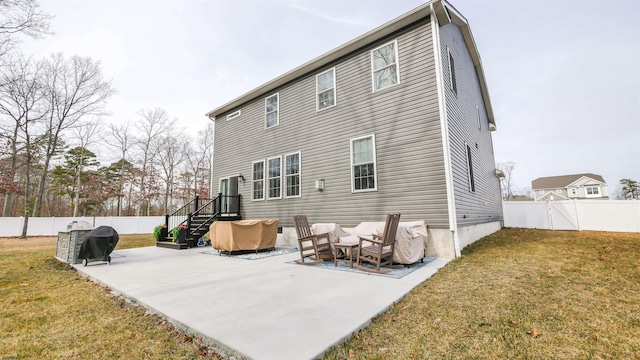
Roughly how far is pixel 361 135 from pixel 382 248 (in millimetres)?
3742

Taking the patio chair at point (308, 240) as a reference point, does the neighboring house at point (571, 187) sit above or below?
above

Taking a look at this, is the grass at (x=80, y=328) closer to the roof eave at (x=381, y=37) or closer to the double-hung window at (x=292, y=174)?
the double-hung window at (x=292, y=174)

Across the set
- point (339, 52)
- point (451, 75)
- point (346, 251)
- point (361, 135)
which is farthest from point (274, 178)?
point (451, 75)

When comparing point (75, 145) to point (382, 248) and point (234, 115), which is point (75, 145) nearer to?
point (234, 115)

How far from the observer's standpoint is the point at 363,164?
7.30 meters

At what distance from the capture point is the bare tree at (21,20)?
563 cm

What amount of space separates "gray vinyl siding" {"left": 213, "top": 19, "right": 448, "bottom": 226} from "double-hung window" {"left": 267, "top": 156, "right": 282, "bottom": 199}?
0.27m

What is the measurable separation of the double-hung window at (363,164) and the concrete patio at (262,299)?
8.52 ft

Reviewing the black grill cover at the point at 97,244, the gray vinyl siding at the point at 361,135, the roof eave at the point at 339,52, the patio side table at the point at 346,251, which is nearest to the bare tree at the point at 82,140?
the roof eave at the point at 339,52

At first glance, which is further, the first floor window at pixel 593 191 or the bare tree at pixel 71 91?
the first floor window at pixel 593 191

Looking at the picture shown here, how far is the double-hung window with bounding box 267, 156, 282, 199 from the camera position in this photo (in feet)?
30.9

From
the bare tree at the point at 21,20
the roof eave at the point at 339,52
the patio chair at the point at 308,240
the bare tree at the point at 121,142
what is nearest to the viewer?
the patio chair at the point at 308,240

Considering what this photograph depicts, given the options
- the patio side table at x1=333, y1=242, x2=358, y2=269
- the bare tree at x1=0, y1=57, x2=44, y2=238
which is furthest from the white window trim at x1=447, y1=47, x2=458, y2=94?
the bare tree at x1=0, y1=57, x2=44, y2=238

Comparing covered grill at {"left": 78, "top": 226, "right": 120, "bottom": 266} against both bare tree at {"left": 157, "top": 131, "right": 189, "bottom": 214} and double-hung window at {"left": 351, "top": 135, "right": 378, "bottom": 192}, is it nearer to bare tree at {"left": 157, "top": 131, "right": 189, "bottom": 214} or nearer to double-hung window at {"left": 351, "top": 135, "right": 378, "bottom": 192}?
double-hung window at {"left": 351, "top": 135, "right": 378, "bottom": 192}
